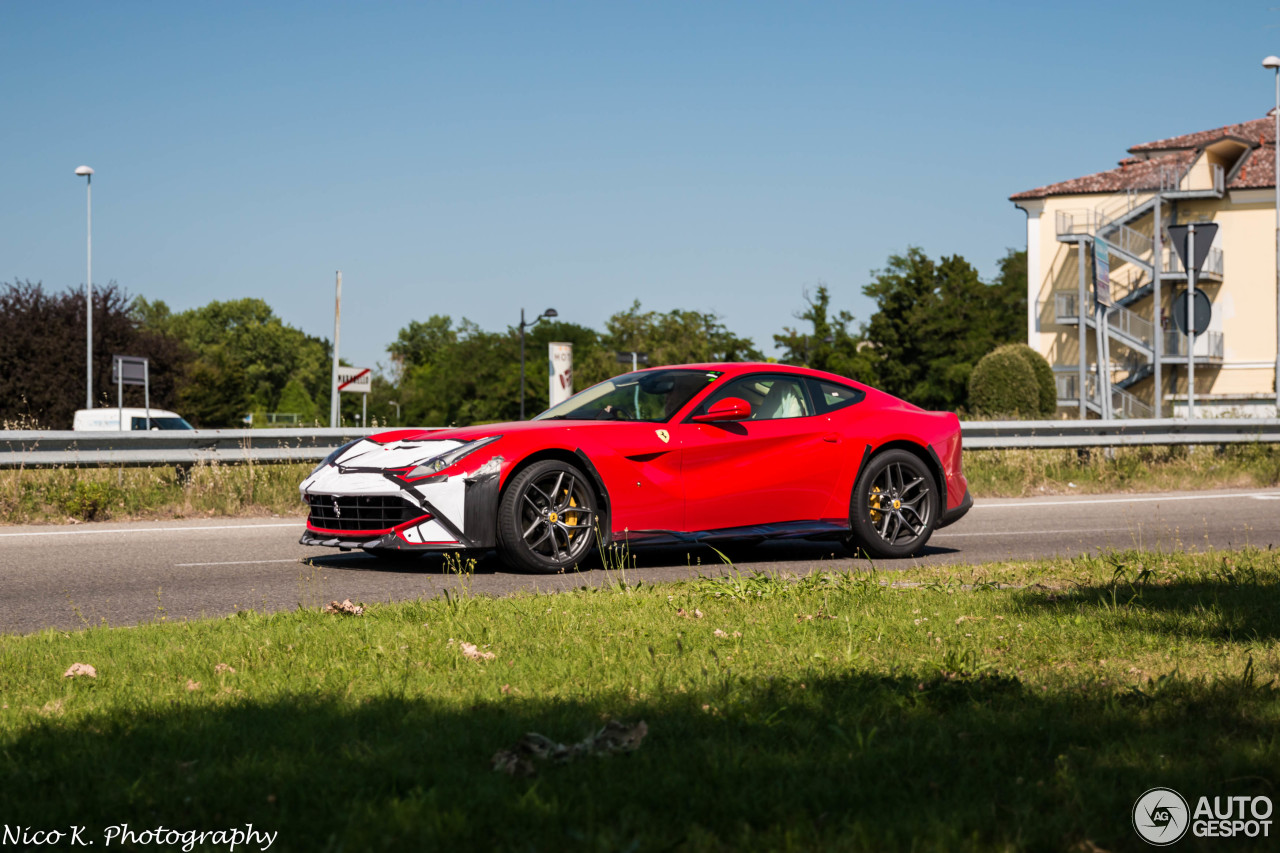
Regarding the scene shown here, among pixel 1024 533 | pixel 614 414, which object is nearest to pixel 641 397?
pixel 614 414

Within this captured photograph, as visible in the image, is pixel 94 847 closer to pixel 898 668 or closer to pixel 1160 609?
pixel 898 668

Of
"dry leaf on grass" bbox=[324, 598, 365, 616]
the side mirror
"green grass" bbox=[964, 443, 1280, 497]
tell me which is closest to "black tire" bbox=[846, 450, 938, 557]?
the side mirror

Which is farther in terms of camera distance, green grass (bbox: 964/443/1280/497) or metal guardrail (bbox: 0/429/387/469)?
green grass (bbox: 964/443/1280/497)

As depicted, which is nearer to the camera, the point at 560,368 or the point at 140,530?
the point at 140,530

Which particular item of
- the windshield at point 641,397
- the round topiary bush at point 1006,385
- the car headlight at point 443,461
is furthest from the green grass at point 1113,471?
the round topiary bush at point 1006,385

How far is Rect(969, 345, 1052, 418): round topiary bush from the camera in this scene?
131 feet

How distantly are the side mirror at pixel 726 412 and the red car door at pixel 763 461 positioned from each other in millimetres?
45

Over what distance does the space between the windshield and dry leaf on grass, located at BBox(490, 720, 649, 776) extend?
5.03m

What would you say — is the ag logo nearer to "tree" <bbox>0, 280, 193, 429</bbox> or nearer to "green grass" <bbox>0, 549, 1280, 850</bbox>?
"green grass" <bbox>0, 549, 1280, 850</bbox>

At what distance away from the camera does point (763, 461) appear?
8.48 meters

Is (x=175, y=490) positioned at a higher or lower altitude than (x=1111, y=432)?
lower

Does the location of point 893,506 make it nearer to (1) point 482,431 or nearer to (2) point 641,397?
(2) point 641,397

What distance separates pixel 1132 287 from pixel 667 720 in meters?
53.4

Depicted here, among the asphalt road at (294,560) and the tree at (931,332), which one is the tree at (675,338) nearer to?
the tree at (931,332)
